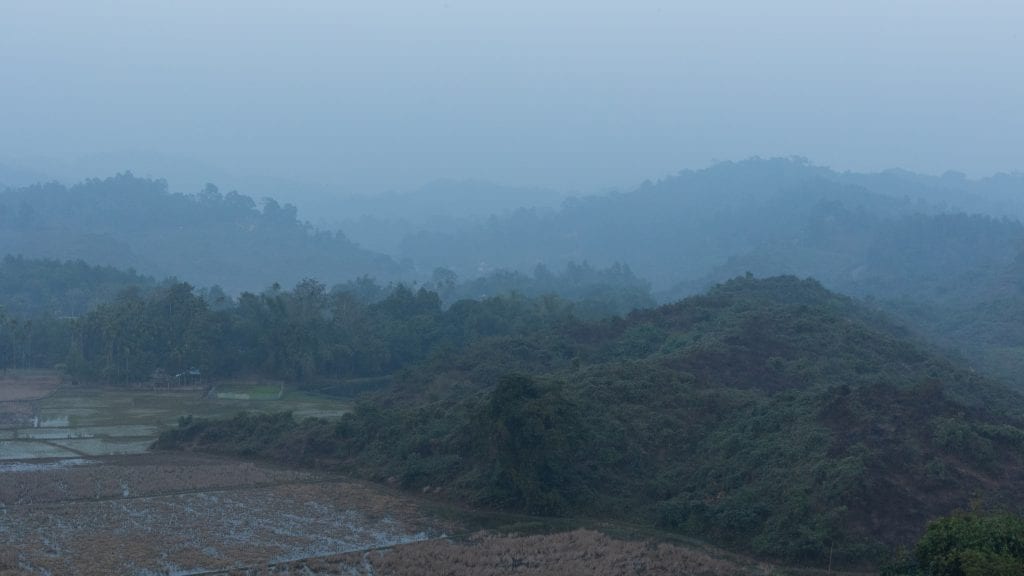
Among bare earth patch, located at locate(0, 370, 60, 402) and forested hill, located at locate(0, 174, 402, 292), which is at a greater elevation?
forested hill, located at locate(0, 174, 402, 292)

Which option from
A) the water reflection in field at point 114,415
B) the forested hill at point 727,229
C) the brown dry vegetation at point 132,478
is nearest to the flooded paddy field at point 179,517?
the brown dry vegetation at point 132,478

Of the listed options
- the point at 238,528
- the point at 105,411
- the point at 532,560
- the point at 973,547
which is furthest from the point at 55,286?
the point at 973,547

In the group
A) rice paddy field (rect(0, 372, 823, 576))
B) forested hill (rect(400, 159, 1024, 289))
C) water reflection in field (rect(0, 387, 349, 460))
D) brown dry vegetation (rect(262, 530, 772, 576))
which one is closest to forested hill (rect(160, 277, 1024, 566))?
rice paddy field (rect(0, 372, 823, 576))

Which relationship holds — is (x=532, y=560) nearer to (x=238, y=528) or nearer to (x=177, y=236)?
(x=238, y=528)

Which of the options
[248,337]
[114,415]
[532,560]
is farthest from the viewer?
[248,337]

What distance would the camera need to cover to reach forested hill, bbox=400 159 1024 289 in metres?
88.5

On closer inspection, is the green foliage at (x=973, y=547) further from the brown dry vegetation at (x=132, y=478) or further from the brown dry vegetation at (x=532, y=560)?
the brown dry vegetation at (x=132, y=478)

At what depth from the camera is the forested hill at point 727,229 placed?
88500mm

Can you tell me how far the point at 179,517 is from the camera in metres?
18.7

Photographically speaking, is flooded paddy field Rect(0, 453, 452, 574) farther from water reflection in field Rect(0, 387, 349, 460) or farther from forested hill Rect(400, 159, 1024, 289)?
forested hill Rect(400, 159, 1024, 289)

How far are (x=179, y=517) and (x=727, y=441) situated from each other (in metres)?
12.4

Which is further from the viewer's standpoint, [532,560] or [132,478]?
[132,478]

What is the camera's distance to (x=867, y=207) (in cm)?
11031

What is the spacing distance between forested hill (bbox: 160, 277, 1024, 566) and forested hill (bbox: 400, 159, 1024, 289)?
47.9 m
